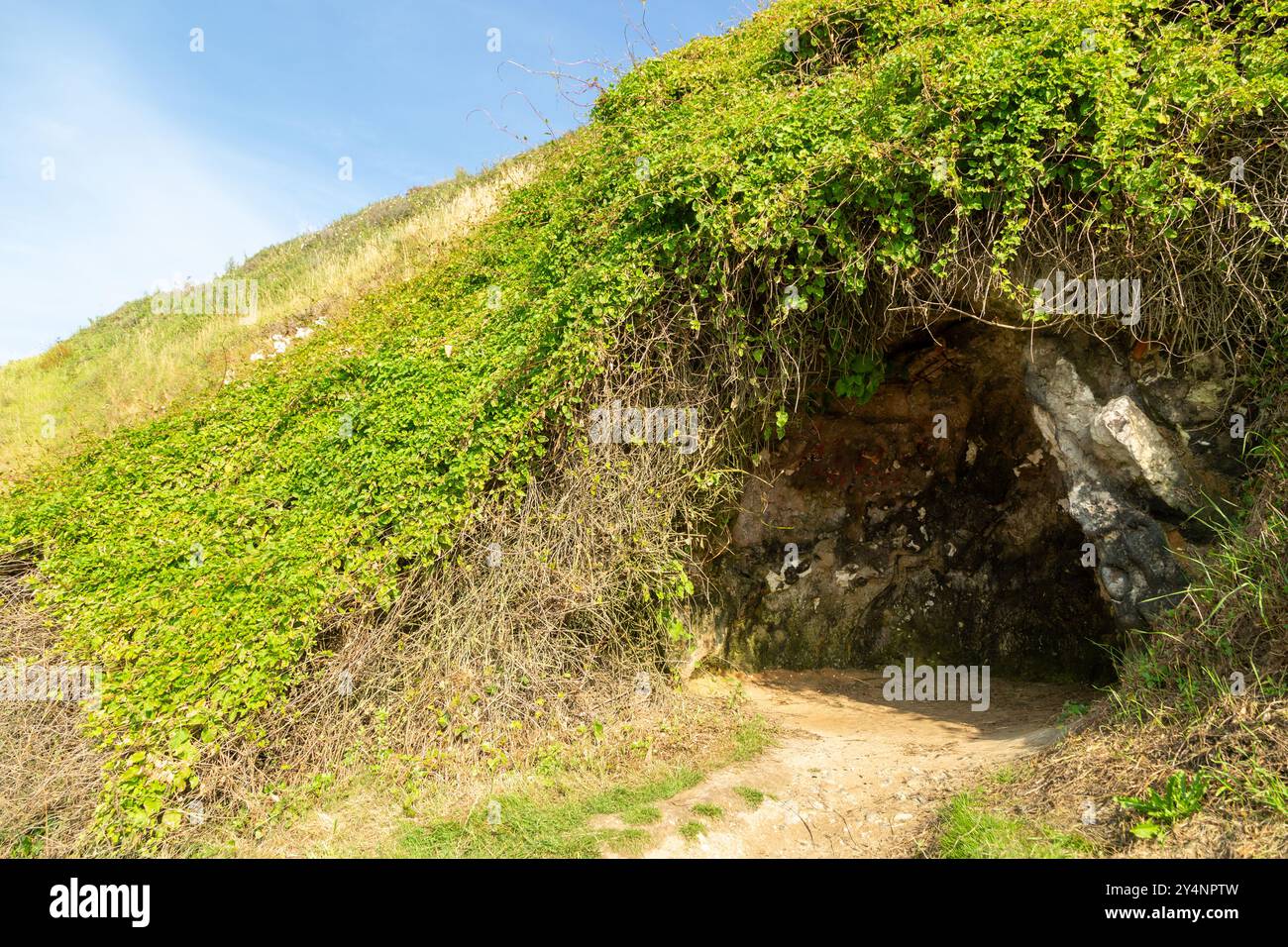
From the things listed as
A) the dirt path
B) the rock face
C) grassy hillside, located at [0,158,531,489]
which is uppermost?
grassy hillside, located at [0,158,531,489]

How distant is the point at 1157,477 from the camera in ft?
17.9

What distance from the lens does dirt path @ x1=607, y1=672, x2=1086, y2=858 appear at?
4902 mm

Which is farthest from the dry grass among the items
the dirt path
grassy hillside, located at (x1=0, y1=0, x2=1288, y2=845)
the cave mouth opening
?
the cave mouth opening

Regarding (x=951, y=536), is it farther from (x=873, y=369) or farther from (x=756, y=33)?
(x=756, y=33)

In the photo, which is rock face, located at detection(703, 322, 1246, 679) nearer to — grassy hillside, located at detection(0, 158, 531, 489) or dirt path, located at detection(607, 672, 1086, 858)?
dirt path, located at detection(607, 672, 1086, 858)

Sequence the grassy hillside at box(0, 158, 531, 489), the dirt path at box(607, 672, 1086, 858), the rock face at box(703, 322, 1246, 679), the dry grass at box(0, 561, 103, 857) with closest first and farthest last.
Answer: the dirt path at box(607, 672, 1086, 858) < the dry grass at box(0, 561, 103, 857) < the rock face at box(703, 322, 1246, 679) < the grassy hillside at box(0, 158, 531, 489)

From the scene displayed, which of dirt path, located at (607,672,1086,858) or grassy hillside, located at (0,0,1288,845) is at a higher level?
grassy hillside, located at (0,0,1288,845)

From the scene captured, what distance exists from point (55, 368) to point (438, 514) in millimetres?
11236

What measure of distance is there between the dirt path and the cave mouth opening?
1057mm

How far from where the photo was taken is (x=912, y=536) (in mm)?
8539

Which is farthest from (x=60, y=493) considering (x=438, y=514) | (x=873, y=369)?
(x=873, y=369)

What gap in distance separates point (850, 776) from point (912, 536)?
3.61 meters

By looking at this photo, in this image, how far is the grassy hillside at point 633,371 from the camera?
5.29 meters

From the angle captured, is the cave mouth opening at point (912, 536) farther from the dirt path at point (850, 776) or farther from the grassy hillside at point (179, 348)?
the grassy hillside at point (179, 348)
